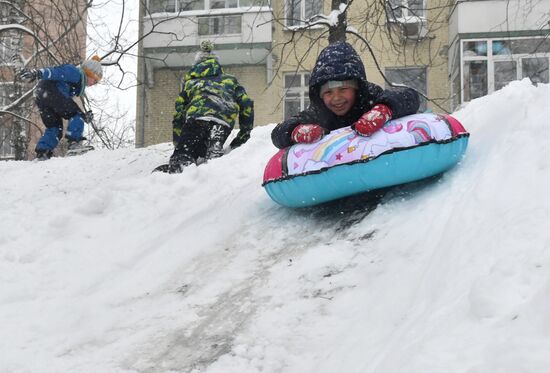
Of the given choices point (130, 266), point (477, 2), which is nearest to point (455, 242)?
point (130, 266)

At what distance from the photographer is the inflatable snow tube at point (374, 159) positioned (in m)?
3.63

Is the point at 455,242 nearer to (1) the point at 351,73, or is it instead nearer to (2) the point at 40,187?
(1) the point at 351,73

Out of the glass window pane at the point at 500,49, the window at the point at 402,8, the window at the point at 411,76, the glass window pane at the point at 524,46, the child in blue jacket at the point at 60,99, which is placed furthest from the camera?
the window at the point at 411,76

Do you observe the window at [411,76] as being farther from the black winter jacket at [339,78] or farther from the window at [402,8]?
the black winter jacket at [339,78]

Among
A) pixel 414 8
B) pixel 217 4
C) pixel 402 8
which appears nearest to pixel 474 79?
pixel 414 8

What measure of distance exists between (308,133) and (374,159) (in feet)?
2.01

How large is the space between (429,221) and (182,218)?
7.15ft

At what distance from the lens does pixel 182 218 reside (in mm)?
4707

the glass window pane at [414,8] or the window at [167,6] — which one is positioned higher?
the window at [167,6]

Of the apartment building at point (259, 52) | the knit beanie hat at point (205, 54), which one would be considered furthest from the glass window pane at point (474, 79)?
the knit beanie hat at point (205, 54)

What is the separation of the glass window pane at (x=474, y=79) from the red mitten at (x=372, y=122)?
12067mm

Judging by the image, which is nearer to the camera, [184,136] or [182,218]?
[182,218]

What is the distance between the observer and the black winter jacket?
403cm

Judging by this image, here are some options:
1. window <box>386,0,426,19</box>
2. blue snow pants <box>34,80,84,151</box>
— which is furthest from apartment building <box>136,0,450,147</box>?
blue snow pants <box>34,80,84,151</box>
